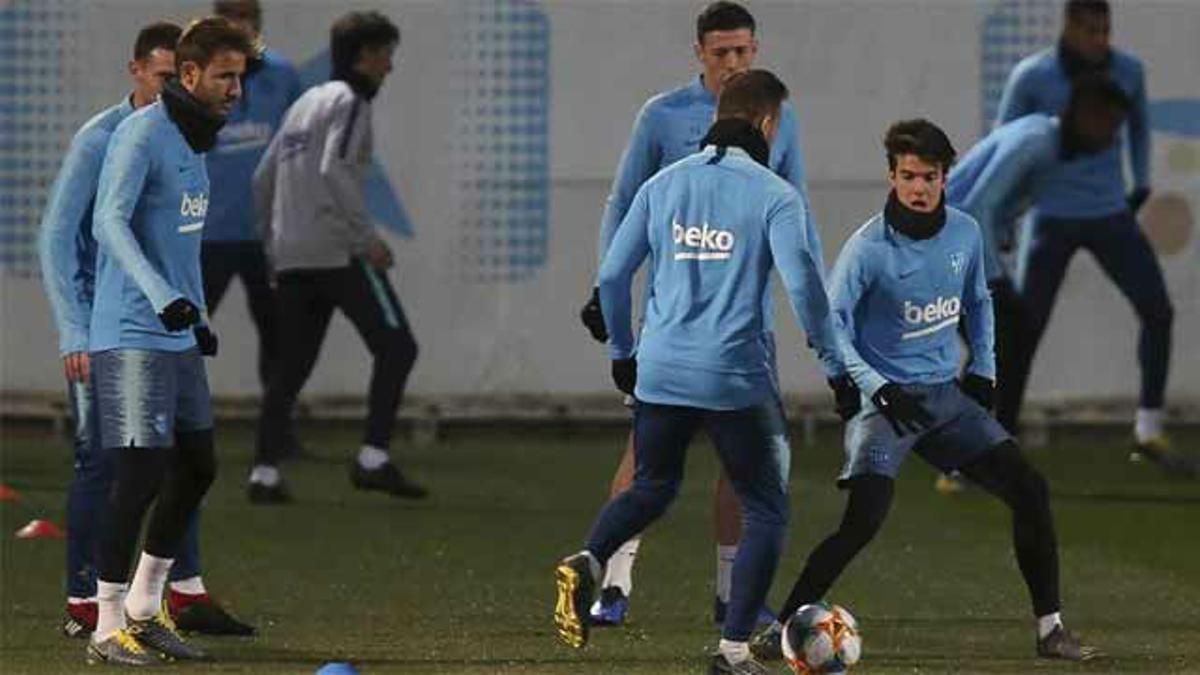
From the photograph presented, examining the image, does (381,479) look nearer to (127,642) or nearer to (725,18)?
(725,18)

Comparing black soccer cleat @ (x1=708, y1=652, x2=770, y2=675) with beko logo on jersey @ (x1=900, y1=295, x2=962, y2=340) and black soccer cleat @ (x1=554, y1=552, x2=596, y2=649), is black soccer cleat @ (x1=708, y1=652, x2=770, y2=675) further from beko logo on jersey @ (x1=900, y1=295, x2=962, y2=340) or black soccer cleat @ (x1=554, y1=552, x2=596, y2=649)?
beko logo on jersey @ (x1=900, y1=295, x2=962, y2=340)

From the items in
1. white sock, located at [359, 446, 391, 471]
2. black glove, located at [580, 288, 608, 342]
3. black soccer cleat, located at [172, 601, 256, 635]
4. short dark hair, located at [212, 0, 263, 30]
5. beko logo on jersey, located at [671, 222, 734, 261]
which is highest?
beko logo on jersey, located at [671, 222, 734, 261]

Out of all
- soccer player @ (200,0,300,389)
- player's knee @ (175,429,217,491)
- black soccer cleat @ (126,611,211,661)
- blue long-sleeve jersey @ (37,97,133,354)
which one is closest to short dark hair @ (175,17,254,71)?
blue long-sleeve jersey @ (37,97,133,354)

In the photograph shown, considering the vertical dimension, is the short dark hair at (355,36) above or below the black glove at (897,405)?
above

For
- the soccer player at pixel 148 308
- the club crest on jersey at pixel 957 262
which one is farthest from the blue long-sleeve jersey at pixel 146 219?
the club crest on jersey at pixel 957 262

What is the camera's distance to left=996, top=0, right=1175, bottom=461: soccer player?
55.1 ft

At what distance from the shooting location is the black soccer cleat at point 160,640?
11336 mm

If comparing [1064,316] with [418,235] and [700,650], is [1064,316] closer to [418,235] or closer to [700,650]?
[418,235]

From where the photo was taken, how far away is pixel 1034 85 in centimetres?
1673

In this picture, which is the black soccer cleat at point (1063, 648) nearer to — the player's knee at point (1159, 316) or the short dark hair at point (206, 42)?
the short dark hair at point (206, 42)

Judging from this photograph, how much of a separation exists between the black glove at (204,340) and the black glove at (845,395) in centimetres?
198

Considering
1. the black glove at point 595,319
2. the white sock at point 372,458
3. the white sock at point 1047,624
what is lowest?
the white sock at point 372,458

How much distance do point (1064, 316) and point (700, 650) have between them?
25.4 ft

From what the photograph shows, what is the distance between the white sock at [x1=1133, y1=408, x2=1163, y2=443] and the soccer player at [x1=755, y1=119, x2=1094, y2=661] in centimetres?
599
